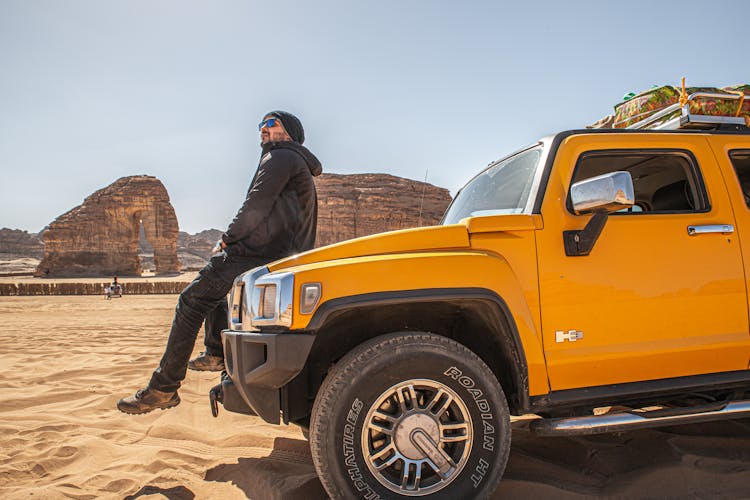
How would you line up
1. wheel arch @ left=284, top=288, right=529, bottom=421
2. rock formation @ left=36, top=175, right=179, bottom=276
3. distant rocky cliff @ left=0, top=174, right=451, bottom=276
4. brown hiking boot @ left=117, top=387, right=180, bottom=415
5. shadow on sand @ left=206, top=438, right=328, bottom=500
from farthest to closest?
rock formation @ left=36, top=175, right=179, bottom=276
distant rocky cliff @ left=0, top=174, right=451, bottom=276
brown hiking boot @ left=117, top=387, right=180, bottom=415
shadow on sand @ left=206, top=438, right=328, bottom=500
wheel arch @ left=284, top=288, right=529, bottom=421

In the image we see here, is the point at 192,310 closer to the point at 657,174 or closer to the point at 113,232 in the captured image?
the point at 657,174

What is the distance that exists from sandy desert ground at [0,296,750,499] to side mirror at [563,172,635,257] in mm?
1342

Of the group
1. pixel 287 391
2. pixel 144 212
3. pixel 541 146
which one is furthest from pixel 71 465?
pixel 144 212

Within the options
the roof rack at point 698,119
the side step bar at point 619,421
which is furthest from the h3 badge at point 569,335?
the roof rack at point 698,119

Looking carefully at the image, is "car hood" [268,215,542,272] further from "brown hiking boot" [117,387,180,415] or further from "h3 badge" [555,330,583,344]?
"brown hiking boot" [117,387,180,415]

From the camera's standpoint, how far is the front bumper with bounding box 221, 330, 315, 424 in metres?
2.15

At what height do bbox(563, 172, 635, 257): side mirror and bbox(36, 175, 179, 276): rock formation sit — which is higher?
bbox(36, 175, 179, 276): rock formation

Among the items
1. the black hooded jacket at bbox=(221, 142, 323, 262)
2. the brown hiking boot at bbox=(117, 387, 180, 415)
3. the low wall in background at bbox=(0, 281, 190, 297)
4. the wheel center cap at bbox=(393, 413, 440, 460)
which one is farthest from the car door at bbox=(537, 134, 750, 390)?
the low wall in background at bbox=(0, 281, 190, 297)

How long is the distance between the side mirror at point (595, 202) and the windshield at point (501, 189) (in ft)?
1.04

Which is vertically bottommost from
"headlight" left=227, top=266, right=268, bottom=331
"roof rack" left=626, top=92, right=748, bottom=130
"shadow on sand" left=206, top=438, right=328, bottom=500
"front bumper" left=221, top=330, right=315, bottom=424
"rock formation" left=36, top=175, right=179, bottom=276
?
"shadow on sand" left=206, top=438, right=328, bottom=500

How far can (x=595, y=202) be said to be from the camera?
226cm

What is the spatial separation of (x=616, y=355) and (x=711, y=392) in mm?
948

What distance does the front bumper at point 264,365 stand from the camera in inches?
84.5

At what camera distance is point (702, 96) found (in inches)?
118
